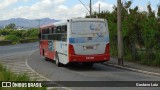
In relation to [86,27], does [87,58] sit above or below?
below

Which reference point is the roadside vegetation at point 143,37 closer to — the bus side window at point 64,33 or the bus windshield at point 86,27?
the bus windshield at point 86,27

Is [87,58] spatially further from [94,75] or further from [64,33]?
[94,75]

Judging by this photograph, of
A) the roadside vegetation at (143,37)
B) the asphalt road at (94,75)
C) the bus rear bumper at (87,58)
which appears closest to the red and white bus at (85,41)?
the bus rear bumper at (87,58)

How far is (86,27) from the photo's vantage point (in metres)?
22.8

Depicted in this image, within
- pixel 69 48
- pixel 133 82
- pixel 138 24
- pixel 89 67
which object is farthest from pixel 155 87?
pixel 138 24

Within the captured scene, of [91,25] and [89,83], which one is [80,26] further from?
[89,83]

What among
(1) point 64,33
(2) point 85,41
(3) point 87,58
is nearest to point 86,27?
(2) point 85,41

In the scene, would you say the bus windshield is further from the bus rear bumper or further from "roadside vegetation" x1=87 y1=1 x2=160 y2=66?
"roadside vegetation" x1=87 y1=1 x2=160 y2=66

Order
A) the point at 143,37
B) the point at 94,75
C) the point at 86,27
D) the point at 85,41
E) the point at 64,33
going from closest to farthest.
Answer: the point at 94,75, the point at 85,41, the point at 86,27, the point at 64,33, the point at 143,37

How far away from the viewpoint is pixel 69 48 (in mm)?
22250

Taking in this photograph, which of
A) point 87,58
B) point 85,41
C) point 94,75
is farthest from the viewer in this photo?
point 85,41

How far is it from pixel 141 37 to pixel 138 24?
95cm

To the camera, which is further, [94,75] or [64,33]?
[64,33]

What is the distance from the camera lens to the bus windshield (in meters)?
22.6
